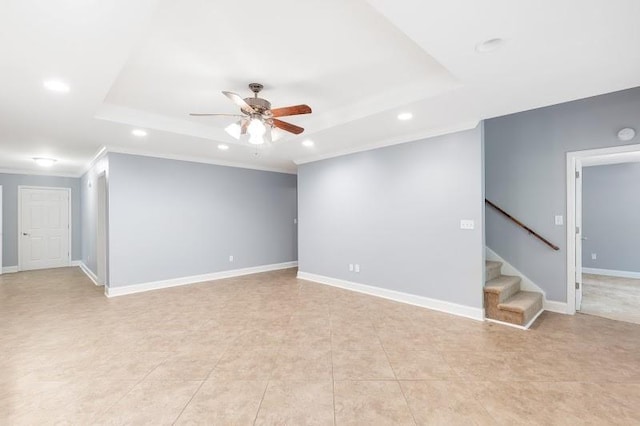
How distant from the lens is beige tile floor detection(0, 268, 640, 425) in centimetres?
198

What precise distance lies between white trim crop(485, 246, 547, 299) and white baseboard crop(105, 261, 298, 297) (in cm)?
439

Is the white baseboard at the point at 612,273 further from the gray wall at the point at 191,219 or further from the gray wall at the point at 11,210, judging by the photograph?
the gray wall at the point at 11,210

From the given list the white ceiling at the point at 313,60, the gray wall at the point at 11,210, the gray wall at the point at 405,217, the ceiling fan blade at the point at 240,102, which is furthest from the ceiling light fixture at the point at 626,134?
the gray wall at the point at 11,210

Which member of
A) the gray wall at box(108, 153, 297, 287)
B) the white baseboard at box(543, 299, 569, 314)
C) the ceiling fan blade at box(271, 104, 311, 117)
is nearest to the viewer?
the ceiling fan blade at box(271, 104, 311, 117)

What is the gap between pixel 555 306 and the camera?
393cm

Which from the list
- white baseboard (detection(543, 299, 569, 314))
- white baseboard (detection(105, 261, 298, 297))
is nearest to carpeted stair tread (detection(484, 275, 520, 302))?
white baseboard (detection(543, 299, 569, 314))

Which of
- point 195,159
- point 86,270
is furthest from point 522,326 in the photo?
point 86,270

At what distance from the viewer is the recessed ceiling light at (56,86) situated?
2547 mm

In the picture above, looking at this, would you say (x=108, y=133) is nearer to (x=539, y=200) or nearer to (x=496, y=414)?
(x=496, y=414)

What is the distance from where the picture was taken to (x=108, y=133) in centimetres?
409

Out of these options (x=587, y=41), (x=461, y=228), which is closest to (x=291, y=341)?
(x=461, y=228)

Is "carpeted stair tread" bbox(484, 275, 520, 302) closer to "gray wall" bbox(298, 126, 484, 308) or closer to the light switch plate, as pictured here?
"gray wall" bbox(298, 126, 484, 308)

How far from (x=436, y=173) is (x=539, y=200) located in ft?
4.97

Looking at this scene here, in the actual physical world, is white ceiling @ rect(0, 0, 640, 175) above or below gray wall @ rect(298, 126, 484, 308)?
above
